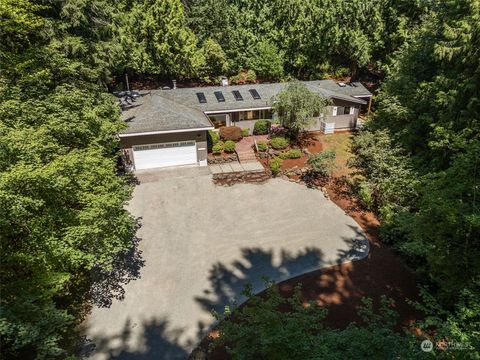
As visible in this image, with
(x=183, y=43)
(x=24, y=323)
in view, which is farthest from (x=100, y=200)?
(x=183, y=43)

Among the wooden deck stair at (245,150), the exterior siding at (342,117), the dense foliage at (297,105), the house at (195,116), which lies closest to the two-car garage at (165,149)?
the house at (195,116)

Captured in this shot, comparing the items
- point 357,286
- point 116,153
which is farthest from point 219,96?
point 357,286

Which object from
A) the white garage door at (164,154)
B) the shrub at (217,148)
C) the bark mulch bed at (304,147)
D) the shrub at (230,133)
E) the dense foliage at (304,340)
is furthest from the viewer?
the shrub at (230,133)

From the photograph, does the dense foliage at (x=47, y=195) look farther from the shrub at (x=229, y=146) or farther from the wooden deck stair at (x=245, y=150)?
the wooden deck stair at (x=245, y=150)

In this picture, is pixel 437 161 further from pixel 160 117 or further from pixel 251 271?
pixel 160 117

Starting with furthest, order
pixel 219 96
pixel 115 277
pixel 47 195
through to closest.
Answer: pixel 219 96
pixel 115 277
pixel 47 195

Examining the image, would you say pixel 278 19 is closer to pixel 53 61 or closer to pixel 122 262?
pixel 53 61
